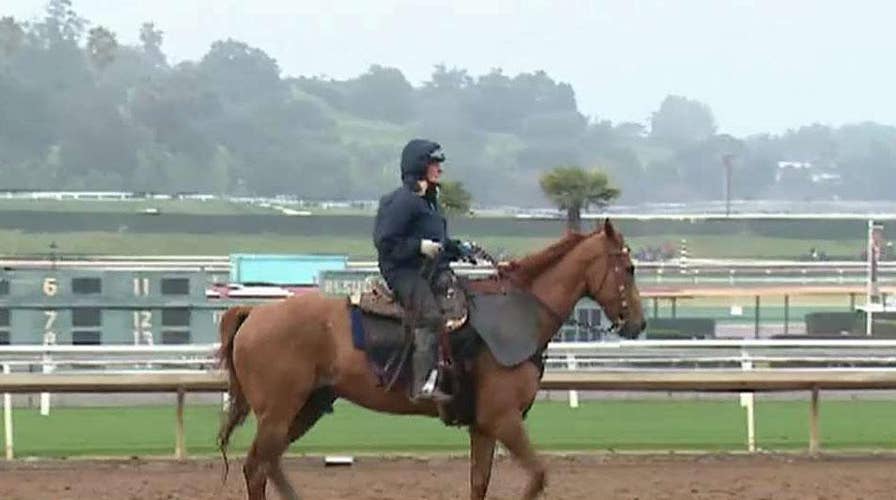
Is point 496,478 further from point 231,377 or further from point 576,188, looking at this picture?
point 576,188

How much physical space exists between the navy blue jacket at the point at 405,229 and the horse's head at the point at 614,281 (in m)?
0.92

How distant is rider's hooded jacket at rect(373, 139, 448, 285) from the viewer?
11.2m

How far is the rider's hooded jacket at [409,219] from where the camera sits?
36.7 feet

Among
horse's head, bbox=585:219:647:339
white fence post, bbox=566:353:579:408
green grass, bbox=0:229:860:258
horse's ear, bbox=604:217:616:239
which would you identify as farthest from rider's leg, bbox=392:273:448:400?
green grass, bbox=0:229:860:258

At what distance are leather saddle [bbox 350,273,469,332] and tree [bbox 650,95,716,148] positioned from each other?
445 feet

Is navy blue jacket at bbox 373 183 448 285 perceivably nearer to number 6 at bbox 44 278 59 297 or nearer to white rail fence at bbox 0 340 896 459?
white rail fence at bbox 0 340 896 459

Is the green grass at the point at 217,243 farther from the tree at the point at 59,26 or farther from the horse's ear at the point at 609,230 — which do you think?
the tree at the point at 59,26

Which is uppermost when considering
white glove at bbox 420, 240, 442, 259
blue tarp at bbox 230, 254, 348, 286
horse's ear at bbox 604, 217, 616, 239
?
horse's ear at bbox 604, 217, 616, 239

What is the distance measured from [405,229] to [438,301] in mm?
458

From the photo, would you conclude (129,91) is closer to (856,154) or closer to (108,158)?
(108,158)

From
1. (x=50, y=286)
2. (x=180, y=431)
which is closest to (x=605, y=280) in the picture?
(x=180, y=431)

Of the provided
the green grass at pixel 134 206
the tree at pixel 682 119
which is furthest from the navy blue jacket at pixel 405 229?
the tree at pixel 682 119

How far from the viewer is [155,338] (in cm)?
2336

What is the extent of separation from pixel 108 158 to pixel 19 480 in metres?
70.6
